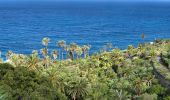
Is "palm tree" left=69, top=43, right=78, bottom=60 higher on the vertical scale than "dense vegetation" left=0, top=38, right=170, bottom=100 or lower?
higher

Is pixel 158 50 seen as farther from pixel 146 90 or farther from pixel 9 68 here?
pixel 9 68

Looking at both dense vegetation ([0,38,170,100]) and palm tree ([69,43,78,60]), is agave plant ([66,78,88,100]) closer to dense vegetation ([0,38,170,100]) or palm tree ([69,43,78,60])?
dense vegetation ([0,38,170,100])

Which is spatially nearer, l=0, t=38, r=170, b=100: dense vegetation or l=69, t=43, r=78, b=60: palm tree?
l=0, t=38, r=170, b=100: dense vegetation

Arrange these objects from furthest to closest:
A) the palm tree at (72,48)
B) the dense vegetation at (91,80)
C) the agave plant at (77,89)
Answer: the palm tree at (72,48)
the agave plant at (77,89)
the dense vegetation at (91,80)

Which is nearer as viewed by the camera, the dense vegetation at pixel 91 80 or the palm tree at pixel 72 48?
the dense vegetation at pixel 91 80

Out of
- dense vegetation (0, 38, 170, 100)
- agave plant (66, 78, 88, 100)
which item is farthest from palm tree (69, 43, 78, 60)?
agave plant (66, 78, 88, 100)

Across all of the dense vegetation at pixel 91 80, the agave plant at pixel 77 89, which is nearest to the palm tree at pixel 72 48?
the dense vegetation at pixel 91 80

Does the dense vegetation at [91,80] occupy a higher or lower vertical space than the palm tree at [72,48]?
lower

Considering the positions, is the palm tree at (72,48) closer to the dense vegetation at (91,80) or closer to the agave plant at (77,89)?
the dense vegetation at (91,80)

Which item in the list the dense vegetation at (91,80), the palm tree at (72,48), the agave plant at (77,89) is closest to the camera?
the dense vegetation at (91,80)

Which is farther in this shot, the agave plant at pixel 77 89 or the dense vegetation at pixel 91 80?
the agave plant at pixel 77 89

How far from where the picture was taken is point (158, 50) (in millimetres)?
132750

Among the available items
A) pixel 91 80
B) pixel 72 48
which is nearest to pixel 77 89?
pixel 91 80

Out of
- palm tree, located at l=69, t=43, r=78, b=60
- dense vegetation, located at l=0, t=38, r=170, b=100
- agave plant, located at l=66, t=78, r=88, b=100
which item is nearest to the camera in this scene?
dense vegetation, located at l=0, t=38, r=170, b=100
